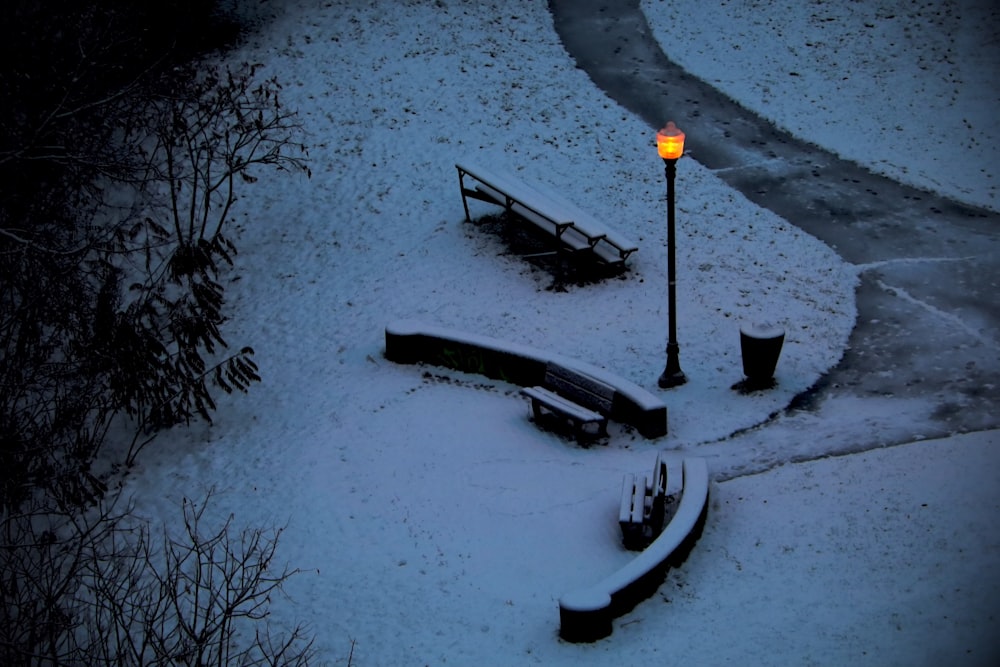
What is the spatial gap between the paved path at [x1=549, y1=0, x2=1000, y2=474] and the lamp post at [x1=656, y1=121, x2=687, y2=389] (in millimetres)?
1480

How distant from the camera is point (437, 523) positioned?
10.2 metres

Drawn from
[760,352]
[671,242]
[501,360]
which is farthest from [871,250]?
[501,360]

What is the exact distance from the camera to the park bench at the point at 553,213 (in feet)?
48.1

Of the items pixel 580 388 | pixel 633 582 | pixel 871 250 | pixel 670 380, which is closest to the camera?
pixel 633 582

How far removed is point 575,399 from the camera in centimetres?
1163

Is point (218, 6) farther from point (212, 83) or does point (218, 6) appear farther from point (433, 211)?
point (433, 211)

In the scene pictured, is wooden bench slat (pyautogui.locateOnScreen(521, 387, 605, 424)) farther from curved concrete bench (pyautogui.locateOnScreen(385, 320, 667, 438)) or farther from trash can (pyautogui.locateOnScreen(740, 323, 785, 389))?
trash can (pyautogui.locateOnScreen(740, 323, 785, 389))

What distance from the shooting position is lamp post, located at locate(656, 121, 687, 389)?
1080 cm

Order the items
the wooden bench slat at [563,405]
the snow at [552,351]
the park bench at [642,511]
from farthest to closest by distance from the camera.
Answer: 1. the wooden bench slat at [563,405]
2. the park bench at [642,511]
3. the snow at [552,351]

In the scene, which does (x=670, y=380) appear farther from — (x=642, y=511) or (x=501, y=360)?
(x=642, y=511)

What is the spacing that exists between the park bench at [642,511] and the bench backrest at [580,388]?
1.69 metres

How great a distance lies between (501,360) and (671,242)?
A: 2.91 m

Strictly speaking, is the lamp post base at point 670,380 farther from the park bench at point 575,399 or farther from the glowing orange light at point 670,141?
the glowing orange light at point 670,141

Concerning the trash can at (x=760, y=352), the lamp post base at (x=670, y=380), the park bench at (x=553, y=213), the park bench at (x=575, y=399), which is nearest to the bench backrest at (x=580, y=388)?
the park bench at (x=575, y=399)
